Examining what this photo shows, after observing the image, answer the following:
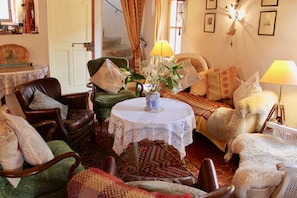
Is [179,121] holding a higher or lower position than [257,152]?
higher

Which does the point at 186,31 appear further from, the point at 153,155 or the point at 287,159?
the point at 287,159

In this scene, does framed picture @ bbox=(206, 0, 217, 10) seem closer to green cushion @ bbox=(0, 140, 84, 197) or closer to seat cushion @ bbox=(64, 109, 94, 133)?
seat cushion @ bbox=(64, 109, 94, 133)

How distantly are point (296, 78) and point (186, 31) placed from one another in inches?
105

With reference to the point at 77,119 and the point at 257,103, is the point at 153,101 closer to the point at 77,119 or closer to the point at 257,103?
the point at 77,119

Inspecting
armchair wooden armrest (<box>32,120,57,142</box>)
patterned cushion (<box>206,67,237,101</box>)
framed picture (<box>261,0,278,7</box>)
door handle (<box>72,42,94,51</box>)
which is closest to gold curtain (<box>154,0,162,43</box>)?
door handle (<box>72,42,94,51</box>)

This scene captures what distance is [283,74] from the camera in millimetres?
3055

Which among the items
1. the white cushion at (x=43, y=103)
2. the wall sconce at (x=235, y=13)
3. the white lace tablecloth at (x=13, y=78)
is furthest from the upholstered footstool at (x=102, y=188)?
the wall sconce at (x=235, y=13)

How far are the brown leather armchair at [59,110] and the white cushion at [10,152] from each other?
1004mm

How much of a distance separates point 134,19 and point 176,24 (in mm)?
1086

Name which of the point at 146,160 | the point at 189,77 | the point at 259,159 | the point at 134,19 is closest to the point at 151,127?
the point at 146,160

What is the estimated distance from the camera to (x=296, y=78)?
3.02 m

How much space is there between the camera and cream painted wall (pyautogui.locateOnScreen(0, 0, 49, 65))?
4566 mm

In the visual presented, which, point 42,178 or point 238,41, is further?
point 238,41

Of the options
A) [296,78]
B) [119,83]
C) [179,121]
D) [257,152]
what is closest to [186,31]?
[119,83]
